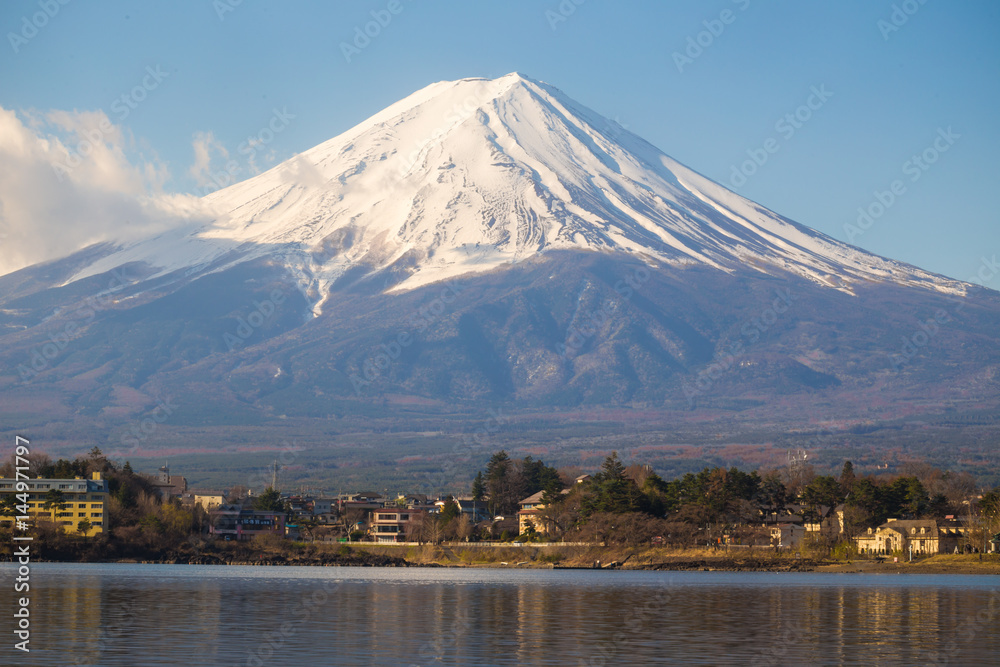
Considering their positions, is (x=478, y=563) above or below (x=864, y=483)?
below

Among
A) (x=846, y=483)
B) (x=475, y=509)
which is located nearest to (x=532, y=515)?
(x=475, y=509)

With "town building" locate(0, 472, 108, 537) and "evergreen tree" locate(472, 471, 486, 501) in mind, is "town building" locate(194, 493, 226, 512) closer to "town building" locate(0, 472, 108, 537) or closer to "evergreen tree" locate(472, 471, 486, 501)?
"evergreen tree" locate(472, 471, 486, 501)

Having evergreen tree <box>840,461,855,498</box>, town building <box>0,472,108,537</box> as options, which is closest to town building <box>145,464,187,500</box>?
town building <box>0,472,108,537</box>

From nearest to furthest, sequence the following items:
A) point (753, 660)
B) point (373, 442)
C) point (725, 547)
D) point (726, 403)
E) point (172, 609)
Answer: point (753, 660)
point (172, 609)
point (725, 547)
point (373, 442)
point (726, 403)

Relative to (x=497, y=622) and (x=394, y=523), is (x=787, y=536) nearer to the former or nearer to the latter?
(x=394, y=523)

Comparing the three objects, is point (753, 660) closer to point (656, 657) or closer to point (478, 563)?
point (656, 657)

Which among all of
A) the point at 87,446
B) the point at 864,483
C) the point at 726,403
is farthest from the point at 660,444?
the point at 864,483

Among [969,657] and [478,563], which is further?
[478,563]
